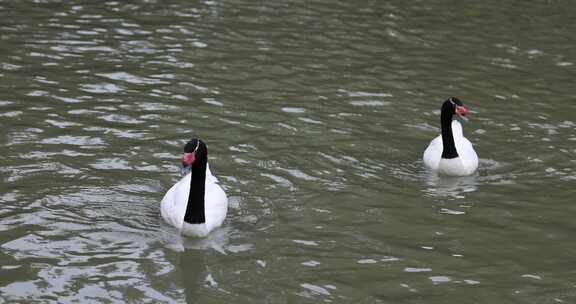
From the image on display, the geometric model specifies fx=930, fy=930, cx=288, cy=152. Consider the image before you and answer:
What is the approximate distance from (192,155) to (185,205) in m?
0.80

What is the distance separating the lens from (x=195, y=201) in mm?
9633

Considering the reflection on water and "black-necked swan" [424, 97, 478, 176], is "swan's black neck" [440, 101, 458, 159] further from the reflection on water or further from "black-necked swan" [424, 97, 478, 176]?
the reflection on water

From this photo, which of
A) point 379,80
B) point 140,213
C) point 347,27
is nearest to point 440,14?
point 347,27

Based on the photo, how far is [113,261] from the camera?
8.88 metres

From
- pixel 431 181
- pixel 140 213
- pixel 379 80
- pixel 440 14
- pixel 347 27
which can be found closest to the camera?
pixel 140 213

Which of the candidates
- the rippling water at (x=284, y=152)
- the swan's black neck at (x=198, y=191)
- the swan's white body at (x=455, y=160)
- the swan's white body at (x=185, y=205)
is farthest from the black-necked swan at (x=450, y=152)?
the swan's black neck at (x=198, y=191)

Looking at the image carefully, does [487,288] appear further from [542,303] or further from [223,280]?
[223,280]

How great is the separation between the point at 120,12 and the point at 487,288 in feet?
42.9

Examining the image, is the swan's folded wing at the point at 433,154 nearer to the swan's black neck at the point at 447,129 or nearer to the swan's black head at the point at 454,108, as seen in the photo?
the swan's black neck at the point at 447,129

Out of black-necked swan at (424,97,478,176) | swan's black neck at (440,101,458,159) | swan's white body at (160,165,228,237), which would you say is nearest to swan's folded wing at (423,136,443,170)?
black-necked swan at (424,97,478,176)

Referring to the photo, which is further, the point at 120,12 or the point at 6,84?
the point at 120,12

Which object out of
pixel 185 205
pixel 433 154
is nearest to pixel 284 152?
pixel 433 154

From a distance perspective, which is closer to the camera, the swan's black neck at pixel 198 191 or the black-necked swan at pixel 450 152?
the swan's black neck at pixel 198 191

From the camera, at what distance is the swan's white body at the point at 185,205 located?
379 inches
